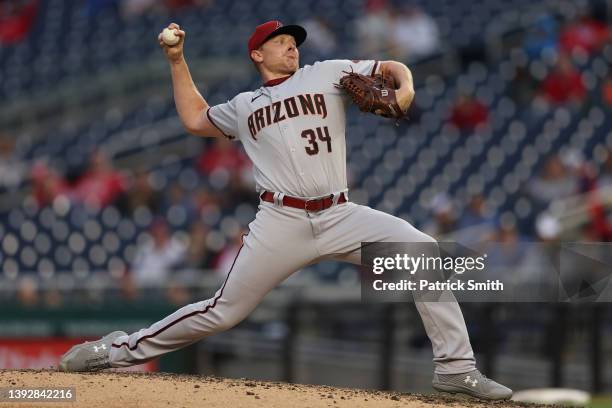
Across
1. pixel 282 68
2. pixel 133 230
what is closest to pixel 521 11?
pixel 133 230

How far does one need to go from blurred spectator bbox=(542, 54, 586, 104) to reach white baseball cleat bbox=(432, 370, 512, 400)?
7142 mm

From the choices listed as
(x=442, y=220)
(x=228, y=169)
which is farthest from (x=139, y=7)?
(x=442, y=220)

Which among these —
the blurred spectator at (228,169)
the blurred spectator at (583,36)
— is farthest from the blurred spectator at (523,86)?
the blurred spectator at (228,169)

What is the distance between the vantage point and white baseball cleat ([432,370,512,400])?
17.2ft

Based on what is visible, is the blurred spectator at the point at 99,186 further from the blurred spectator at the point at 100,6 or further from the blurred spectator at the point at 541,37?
the blurred spectator at the point at 100,6

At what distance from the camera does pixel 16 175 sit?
1268 centimetres

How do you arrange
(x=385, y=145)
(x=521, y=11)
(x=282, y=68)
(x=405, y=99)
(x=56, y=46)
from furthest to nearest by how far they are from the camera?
(x=56, y=46) < (x=521, y=11) < (x=385, y=145) < (x=282, y=68) < (x=405, y=99)

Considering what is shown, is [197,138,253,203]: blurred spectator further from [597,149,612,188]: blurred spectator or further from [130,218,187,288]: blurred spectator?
[597,149,612,188]: blurred spectator

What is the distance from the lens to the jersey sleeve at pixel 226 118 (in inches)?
213

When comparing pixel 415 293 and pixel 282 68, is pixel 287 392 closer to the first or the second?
pixel 415 293

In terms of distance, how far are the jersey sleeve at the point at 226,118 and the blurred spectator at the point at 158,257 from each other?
4995 millimetres

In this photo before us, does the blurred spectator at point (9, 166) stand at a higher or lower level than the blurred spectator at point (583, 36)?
lower

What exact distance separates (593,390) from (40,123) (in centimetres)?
759

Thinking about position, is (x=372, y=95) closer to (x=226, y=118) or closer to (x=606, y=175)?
(x=226, y=118)
